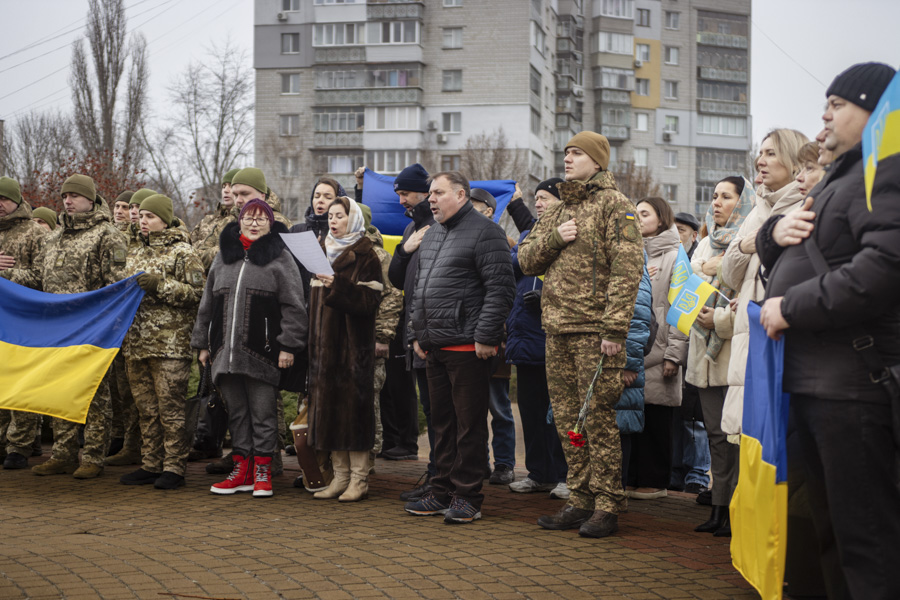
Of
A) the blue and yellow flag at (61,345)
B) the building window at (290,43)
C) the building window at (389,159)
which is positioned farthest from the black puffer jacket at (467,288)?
the building window at (290,43)

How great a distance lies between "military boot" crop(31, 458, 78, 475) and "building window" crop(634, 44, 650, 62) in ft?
219

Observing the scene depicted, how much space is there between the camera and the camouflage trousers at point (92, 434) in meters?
8.30

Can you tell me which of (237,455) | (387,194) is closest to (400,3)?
(387,194)

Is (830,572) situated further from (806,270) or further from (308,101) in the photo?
(308,101)

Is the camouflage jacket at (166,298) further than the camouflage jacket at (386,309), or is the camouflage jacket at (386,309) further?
the camouflage jacket at (166,298)

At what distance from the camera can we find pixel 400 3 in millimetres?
57312

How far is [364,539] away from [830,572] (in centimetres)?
290

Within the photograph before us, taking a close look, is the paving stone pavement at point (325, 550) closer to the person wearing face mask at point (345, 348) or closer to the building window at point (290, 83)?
the person wearing face mask at point (345, 348)

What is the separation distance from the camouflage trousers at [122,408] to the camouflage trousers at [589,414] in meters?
4.40

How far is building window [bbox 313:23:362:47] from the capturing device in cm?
5809

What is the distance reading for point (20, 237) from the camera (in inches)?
356

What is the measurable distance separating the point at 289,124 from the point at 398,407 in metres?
52.9

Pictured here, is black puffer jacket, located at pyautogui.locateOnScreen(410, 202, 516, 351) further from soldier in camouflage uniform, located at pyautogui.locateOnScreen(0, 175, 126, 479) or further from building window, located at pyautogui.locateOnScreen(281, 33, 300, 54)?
building window, located at pyautogui.locateOnScreen(281, 33, 300, 54)

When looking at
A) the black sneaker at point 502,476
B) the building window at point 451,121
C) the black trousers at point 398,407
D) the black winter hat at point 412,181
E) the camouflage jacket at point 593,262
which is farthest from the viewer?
the building window at point 451,121
